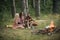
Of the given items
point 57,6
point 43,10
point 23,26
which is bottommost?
point 23,26

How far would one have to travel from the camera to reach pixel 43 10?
11.8ft

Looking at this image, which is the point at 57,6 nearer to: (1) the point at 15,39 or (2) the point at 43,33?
(1) the point at 15,39

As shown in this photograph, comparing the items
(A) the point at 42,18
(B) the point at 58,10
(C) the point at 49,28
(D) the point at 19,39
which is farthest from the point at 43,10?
(B) the point at 58,10

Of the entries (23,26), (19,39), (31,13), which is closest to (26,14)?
(31,13)

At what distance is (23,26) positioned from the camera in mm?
3568

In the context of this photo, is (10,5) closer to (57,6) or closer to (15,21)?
(15,21)

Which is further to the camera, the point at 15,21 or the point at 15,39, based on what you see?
the point at 15,21

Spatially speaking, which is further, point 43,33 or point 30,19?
point 30,19

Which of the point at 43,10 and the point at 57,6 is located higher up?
the point at 57,6

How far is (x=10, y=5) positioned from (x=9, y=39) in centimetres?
294

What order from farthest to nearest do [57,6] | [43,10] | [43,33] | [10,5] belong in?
[10,5], [43,10], [43,33], [57,6]

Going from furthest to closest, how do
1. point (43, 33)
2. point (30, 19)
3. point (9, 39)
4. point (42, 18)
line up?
point (30, 19), point (42, 18), point (43, 33), point (9, 39)

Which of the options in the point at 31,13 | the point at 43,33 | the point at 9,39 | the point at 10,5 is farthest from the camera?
the point at 10,5

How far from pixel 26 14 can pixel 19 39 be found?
1.78 metres
